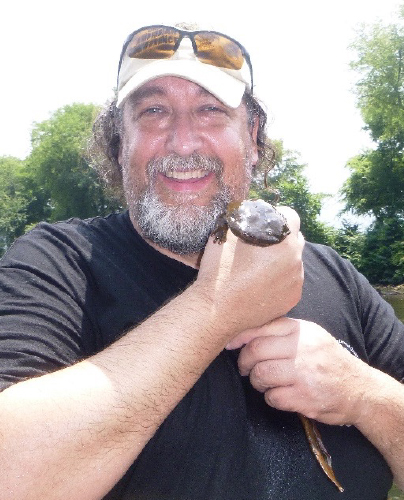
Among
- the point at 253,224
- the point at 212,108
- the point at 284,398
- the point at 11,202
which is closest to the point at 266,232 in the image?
the point at 253,224

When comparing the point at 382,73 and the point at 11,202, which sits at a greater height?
the point at 382,73

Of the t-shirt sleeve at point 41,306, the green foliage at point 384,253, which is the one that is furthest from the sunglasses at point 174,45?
the green foliage at point 384,253

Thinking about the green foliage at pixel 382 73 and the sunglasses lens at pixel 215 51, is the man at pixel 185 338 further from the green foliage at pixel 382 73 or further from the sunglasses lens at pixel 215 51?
the green foliage at pixel 382 73

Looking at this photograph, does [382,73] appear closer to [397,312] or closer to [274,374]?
[397,312]

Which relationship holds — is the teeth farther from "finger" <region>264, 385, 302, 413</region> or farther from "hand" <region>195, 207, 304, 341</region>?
"finger" <region>264, 385, 302, 413</region>

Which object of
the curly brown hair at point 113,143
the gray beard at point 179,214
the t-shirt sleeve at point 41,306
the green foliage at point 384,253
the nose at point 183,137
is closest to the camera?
the t-shirt sleeve at point 41,306

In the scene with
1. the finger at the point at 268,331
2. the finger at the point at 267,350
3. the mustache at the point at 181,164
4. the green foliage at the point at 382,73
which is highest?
the green foliage at the point at 382,73

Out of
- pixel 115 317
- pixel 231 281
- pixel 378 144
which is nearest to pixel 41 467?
pixel 115 317

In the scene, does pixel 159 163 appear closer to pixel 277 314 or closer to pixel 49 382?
pixel 277 314
